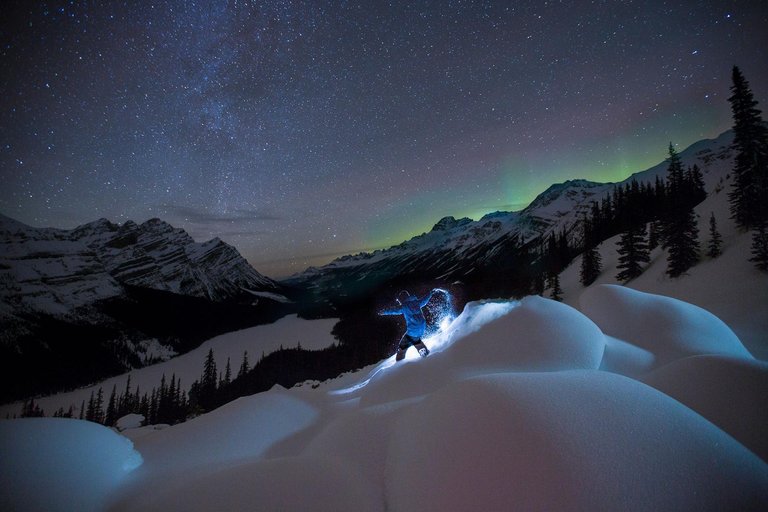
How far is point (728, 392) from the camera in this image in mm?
3268

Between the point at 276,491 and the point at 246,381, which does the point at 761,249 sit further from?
the point at 246,381

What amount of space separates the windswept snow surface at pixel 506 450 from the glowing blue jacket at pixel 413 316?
294 centimetres

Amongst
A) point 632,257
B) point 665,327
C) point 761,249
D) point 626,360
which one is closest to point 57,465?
point 626,360

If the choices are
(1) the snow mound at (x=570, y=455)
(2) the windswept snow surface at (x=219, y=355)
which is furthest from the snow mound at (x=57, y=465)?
(2) the windswept snow surface at (x=219, y=355)

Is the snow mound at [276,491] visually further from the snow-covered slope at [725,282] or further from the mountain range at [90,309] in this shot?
the mountain range at [90,309]

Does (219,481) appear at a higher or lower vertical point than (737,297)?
higher

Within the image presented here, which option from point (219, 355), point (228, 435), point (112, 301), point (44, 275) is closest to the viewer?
point (228, 435)

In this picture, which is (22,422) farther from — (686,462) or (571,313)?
(571,313)

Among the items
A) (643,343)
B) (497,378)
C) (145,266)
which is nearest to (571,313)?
(643,343)

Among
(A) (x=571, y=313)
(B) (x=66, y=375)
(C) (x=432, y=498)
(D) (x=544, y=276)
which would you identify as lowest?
(B) (x=66, y=375)

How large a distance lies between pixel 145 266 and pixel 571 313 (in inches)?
10017

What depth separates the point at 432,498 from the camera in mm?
2311

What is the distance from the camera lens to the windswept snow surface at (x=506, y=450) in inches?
81.0

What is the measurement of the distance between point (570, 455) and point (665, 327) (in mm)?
6174
